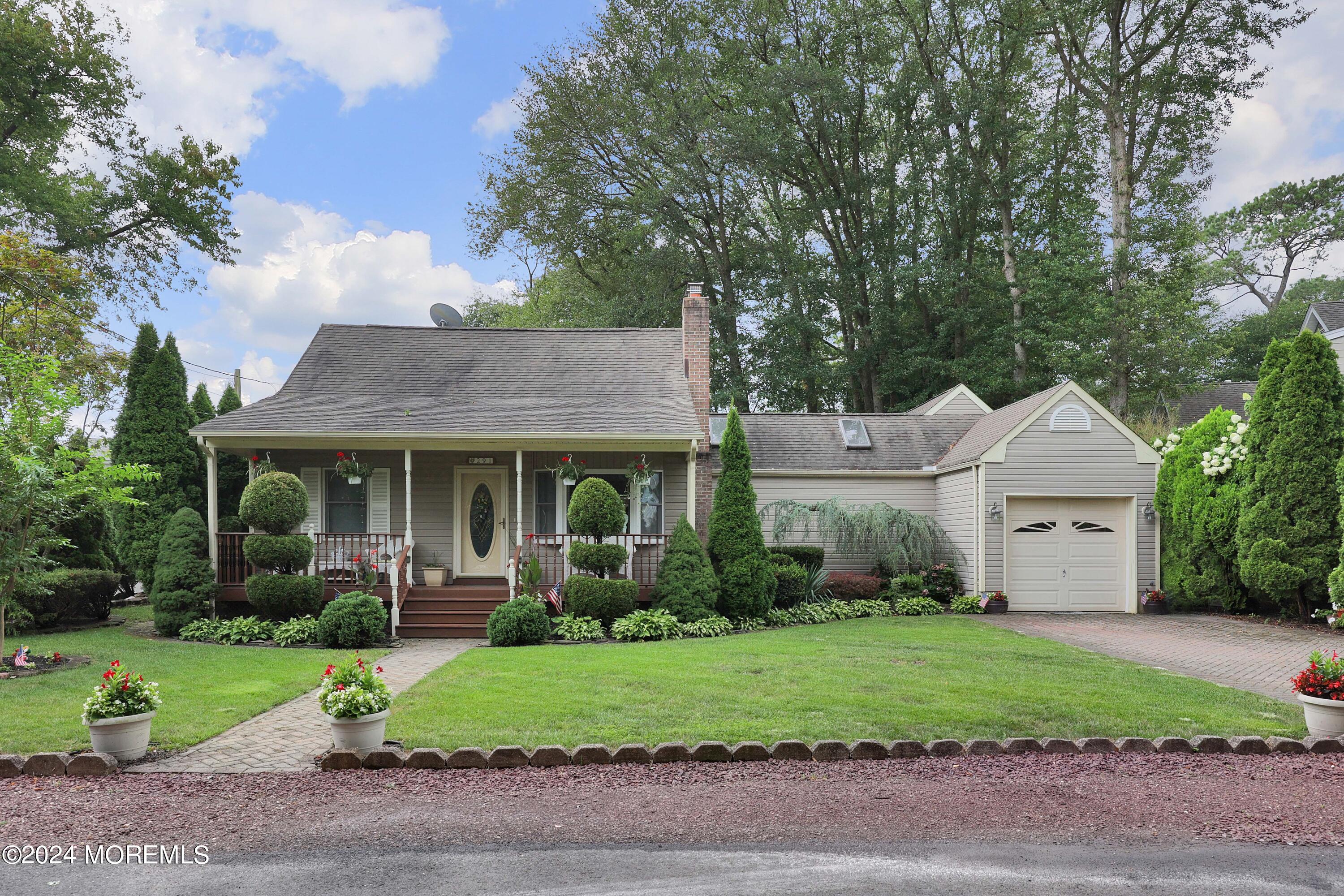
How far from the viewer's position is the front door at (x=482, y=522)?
49.9 feet

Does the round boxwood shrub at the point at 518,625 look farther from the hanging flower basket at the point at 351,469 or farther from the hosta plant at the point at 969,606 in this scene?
the hosta plant at the point at 969,606

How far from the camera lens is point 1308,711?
647 cm

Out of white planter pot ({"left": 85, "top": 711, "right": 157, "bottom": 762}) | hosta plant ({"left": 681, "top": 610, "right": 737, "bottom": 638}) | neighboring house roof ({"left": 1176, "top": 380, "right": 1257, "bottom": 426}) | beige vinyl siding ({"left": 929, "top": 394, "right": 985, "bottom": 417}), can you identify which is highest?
neighboring house roof ({"left": 1176, "top": 380, "right": 1257, "bottom": 426})

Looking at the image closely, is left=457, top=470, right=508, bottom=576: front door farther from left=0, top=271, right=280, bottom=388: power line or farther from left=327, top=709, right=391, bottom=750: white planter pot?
left=327, top=709, right=391, bottom=750: white planter pot

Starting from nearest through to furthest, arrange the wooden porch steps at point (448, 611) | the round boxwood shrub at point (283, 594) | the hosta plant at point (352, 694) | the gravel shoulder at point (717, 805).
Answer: the gravel shoulder at point (717, 805) < the hosta plant at point (352, 694) < the round boxwood shrub at point (283, 594) < the wooden porch steps at point (448, 611)

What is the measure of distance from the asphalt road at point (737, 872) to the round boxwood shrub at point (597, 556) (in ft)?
27.5

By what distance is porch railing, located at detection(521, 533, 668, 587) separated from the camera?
13.7 meters

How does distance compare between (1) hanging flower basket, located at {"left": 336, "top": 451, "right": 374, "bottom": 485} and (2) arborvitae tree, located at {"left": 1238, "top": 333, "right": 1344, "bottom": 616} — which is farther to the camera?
(1) hanging flower basket, located at {"left": 336, "top": 451, "right": 374, "bottom": 485}

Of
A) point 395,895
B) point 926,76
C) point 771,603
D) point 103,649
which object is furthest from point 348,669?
point 926,76

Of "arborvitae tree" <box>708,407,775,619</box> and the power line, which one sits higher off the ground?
the power line

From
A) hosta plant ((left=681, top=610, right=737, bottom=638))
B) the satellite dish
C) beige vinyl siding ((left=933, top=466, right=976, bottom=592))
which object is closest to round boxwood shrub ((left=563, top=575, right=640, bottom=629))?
hosta plant ((left=681, top=610, right=737, bottom=638))

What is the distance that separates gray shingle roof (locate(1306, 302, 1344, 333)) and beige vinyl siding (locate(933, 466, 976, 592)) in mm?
11239

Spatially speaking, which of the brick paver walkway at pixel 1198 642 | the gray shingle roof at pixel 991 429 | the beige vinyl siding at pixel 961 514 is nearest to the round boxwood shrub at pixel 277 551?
the brick paver walkway at pixel 1198 642

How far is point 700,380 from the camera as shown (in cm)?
1658
